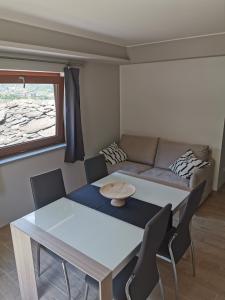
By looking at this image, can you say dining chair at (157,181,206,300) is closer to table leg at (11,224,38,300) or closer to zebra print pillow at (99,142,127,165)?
table leg at (11,224,38,300)

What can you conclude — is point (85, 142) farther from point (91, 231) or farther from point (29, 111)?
point (91, 231)

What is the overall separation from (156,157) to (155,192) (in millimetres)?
1707

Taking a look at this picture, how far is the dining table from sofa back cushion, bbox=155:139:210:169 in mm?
1432

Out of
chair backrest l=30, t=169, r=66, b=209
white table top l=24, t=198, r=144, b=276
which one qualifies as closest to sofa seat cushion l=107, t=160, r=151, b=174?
chair backrest l=30, t=169, r=66, b=209

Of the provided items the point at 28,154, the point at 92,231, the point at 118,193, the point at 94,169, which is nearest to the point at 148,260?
the point at 92,231

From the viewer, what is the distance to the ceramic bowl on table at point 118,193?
2.00m

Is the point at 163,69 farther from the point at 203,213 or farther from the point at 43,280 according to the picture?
the point at 43,280

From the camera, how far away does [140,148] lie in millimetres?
4066

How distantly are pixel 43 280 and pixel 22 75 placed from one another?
2299 millimetres

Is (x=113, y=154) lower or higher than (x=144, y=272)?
higher

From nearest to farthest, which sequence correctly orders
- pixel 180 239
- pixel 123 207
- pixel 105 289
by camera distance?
pixel 105 289 < pixel 180 239 < pixel 123 207

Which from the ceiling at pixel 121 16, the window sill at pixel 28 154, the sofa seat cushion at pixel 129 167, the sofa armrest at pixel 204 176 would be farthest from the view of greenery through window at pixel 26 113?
the sofa armrest at pixel 204 176

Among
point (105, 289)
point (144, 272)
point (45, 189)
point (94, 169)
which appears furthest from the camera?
point (94, 169)

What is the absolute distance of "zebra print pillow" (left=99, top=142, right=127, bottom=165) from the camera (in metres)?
3.87
